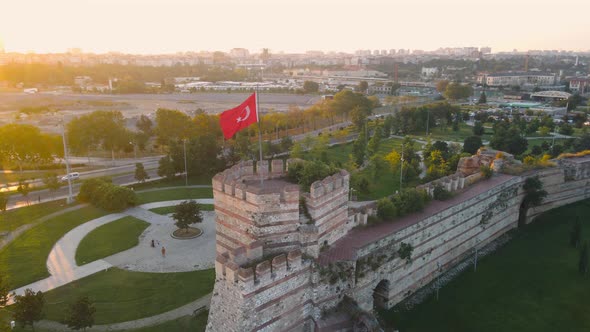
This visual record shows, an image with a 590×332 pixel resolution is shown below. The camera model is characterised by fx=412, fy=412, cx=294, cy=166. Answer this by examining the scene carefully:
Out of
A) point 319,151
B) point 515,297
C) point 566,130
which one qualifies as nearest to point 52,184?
point 319,151

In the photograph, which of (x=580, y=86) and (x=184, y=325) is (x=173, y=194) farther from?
(x=580, y=86)

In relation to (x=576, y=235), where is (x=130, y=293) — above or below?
below

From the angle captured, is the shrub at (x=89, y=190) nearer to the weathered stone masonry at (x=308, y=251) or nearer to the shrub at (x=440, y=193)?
the weathered stone masonry at (x=308, y=251)

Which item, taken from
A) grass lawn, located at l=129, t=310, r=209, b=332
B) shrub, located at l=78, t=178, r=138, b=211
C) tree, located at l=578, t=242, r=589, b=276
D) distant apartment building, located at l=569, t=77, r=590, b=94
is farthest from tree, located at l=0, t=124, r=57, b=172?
distant apartment building, located at l=569, t=77, r=590, b=94

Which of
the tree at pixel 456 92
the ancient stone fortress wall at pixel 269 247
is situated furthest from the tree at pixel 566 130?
the ancient stone fortress wall at pixel 269 247

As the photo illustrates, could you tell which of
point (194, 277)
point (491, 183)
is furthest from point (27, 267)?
point (491, 183)

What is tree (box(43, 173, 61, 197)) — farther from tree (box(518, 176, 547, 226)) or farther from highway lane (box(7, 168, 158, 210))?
tree (box(518, 176, 547, 226))

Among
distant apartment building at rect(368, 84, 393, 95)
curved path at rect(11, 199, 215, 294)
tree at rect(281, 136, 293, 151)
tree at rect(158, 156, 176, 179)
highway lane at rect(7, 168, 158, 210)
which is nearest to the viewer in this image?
curved path at rect(11, 199, 215, 294)
